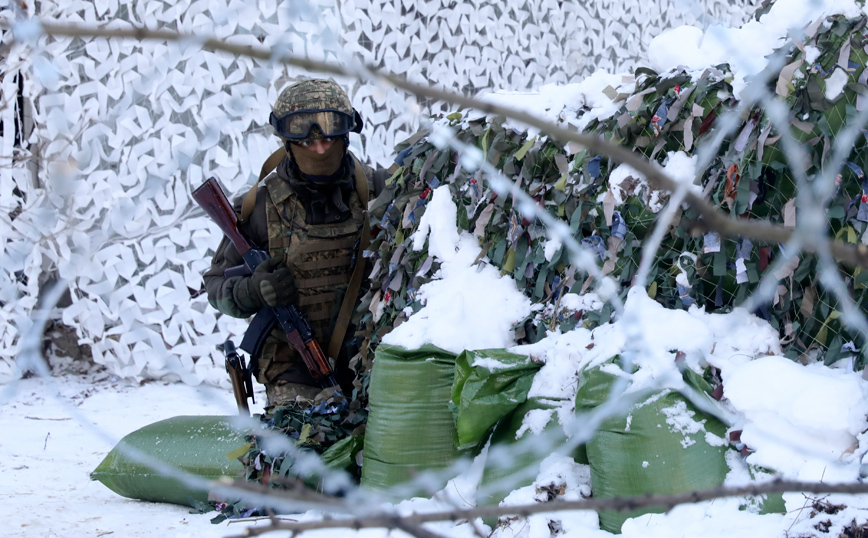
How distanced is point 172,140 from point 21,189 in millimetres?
822

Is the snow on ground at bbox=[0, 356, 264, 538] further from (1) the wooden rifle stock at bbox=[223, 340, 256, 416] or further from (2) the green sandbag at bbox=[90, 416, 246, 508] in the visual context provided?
(1) the wooden rifle stock at bbox=[223, 340, 256, 416]

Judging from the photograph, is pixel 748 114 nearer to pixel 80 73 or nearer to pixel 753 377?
pixel 753 377

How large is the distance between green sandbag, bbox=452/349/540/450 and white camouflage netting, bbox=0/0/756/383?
2.41 m

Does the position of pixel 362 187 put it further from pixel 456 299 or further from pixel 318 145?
pixel 456 299

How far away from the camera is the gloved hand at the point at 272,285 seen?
282 centimetres

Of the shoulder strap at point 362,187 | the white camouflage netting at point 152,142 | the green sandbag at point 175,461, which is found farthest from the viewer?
the white camouflage netting at point 152,142

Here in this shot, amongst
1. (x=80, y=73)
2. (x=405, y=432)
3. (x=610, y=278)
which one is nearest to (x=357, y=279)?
(x=405, y=432)

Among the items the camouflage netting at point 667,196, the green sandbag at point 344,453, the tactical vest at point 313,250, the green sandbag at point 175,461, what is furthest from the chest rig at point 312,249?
the green sandbag at point 344,453

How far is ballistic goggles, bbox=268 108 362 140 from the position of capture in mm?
2846

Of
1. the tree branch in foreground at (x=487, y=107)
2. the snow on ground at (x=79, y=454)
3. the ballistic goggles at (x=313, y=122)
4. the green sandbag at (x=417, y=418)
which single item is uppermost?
the tree branch in foreground at (x=487, y=107)

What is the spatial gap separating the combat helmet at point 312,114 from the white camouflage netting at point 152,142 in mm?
1345

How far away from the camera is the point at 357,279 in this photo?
9.80 ft

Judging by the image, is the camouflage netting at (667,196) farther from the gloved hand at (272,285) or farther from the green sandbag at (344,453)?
the gloved hand at (272,285)

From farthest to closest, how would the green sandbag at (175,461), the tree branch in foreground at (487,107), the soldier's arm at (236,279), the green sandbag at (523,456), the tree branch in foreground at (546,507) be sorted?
1. the soldier's arm at (236,279)
2. the green sandbag at (175,461)
3. the green sandbag at (523,456)
4. the tree branch in foreground at (546,507)
5. the tree branch in foreground at (487,107)
